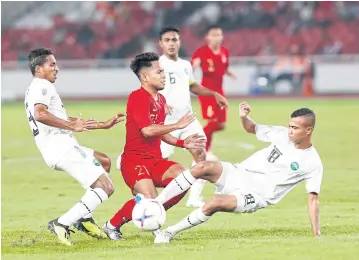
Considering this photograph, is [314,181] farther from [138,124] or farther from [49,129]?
[49,129]

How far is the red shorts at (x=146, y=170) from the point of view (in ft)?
32.9

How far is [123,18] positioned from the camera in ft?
144

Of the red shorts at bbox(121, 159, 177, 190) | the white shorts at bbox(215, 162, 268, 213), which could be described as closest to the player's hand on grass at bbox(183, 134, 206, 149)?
the white shorts at bbox(215, 162, 268, 213)

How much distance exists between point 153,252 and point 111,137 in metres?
15.2

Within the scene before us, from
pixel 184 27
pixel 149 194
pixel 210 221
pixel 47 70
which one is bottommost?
pixel 210 221

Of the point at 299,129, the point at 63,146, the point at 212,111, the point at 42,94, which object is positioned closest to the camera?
the point at 299,129

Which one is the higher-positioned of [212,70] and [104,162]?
[212,70]

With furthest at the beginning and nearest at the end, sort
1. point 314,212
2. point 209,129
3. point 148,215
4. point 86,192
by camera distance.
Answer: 1. point 209,129
2. point 86,192
3. point 314,212
4. point 148,215

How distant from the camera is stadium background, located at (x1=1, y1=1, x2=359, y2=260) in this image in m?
9.64

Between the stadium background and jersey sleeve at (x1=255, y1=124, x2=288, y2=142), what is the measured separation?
997 millimetres

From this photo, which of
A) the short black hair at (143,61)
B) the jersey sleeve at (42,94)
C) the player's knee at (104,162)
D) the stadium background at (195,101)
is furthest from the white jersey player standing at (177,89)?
the jersey sleeve at (42,94)

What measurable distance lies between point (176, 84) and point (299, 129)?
410cm

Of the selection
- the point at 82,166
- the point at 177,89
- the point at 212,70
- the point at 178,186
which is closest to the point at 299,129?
the point at 178,186

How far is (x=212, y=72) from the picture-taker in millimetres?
17031
